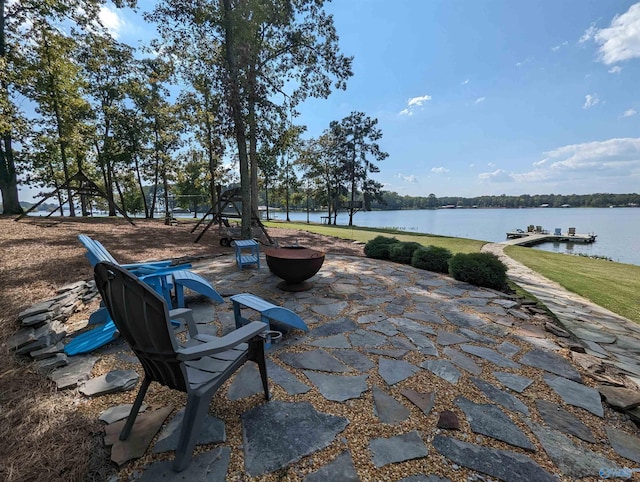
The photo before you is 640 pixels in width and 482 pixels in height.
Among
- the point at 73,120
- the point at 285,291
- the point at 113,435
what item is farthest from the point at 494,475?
the point at 73,120

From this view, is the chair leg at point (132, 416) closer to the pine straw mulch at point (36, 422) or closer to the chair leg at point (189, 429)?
the pine straw mulch at point (36, 422)

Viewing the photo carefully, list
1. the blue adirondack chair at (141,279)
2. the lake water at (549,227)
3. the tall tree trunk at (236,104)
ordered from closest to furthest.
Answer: the blue adirondack chair at (141,279) < the tall tree trunk at (236,104) < the lake water at (549,227)

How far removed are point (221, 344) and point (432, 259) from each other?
5.65 m

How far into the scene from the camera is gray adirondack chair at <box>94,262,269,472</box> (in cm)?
132

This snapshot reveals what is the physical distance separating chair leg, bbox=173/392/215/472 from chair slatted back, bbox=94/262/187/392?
91 mm

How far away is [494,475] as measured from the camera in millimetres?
1459

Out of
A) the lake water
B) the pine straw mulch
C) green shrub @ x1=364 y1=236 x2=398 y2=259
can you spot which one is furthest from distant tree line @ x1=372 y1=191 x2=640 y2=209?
the pine straw mulch

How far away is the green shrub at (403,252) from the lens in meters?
6.93

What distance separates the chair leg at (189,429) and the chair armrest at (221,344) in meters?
0.23

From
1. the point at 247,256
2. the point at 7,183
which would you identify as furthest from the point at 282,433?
the point at 7,183

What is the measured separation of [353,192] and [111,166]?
64.8 ft

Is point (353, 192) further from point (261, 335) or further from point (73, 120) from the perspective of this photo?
point (261, 335)

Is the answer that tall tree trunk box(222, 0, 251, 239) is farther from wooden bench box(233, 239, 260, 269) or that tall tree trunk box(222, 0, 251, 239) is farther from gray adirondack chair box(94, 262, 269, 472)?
gray adirondack chair box(94, 262, 269, 472)

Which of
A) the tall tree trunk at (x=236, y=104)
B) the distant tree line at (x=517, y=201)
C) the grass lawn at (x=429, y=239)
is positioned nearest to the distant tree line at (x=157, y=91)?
the tall tree trunk at (x=236, y=104)
